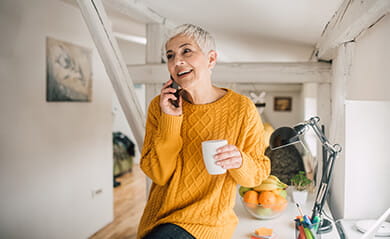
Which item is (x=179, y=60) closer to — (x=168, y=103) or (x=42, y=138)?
→ (x=168, y=103)

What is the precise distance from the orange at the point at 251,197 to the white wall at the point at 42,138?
178 cm

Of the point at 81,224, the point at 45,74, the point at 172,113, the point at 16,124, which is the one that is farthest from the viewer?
the point at 81,224

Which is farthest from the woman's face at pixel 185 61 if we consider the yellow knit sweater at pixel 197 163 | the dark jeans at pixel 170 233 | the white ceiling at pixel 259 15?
the white ceiling at pixel 259 15

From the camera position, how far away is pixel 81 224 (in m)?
3.27

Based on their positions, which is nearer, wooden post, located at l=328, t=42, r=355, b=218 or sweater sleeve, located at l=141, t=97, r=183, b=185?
sweater sleeve, located at l=141, t=97, r=183, b=185

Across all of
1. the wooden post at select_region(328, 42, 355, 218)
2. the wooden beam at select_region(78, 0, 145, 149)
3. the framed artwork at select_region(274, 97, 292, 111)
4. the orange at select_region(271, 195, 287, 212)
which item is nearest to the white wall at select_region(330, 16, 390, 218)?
the wooden post at select_region(328, 42, 355, 218)

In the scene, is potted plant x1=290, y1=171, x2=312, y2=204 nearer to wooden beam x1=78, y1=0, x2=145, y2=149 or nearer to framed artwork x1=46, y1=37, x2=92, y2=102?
wooden beam x1=78, y1=0, x2=145, y2=149

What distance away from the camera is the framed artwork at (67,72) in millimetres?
2850

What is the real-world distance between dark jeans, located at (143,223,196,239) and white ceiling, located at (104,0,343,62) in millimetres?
1139

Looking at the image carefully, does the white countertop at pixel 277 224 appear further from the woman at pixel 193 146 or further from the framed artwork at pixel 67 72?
the framed artwork at pixel 67 72

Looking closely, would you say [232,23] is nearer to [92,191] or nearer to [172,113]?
[172,113]

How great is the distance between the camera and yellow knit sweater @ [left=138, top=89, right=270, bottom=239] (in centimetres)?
124

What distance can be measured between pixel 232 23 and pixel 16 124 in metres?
1.75

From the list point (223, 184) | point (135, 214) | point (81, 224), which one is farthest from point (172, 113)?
point (135, 214)
